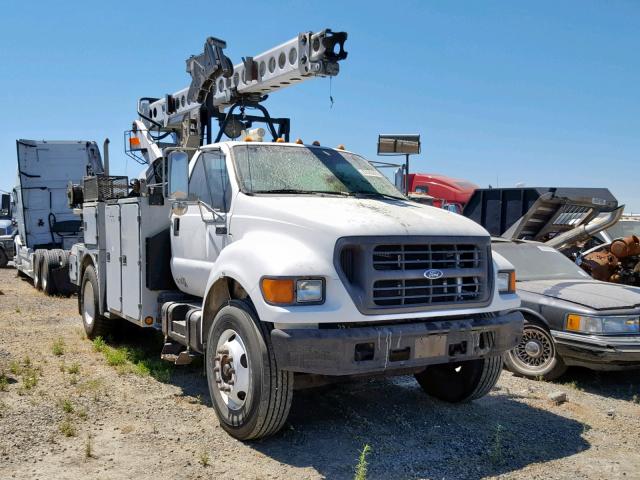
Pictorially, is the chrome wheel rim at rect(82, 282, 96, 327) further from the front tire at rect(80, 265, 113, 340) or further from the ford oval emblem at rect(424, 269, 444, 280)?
the ford oval emblem at rect(424, 269, 444, 280)

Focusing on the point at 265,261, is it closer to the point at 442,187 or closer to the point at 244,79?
the point at 244,79

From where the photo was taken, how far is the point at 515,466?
175 inches

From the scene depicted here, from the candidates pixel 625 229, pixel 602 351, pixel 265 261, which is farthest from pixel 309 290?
pixel 625 229

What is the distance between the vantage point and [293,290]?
4207 millimetres

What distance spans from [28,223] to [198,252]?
11.5 meters

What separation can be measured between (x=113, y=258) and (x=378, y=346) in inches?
164

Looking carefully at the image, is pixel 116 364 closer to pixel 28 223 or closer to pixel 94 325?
pixel 94 325

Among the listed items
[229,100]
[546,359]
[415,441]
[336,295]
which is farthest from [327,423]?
[229,100]

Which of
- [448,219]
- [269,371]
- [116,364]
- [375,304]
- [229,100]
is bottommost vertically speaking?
[116,364]

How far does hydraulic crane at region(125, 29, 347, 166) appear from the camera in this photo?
5.98 metres

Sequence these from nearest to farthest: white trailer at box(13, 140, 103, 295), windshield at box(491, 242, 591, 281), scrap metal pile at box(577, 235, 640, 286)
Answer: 1. windshield at box(491, 242, 591, 281)
2. scrap metal pile at box(577, 235, 640, 286)
3. white trailer at box(13, 140, 103, 295)

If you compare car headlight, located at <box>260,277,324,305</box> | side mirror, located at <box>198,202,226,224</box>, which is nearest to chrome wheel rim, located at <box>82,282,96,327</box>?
side mirror, located at <box>198,202,226,224</box>

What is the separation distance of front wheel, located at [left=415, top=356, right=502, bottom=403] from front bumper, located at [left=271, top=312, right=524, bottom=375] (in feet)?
2.27

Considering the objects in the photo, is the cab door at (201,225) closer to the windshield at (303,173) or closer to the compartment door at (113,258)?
the windshield at (303,173)
